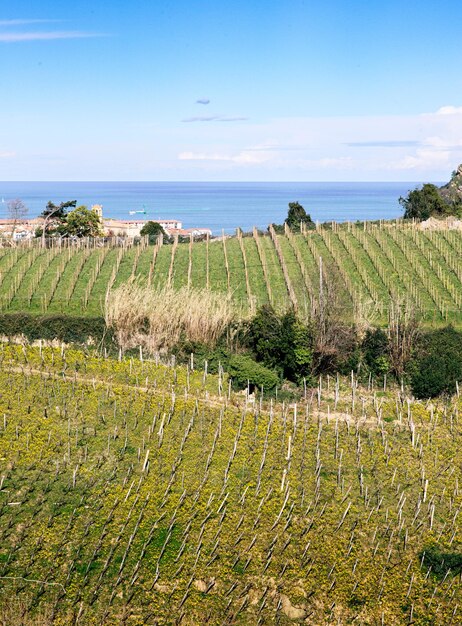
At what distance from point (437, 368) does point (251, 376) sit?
15.2 ft

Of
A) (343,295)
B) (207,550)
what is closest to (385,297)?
(343,295)

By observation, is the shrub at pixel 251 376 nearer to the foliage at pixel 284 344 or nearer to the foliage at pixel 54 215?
the foliage at pixel 284 344

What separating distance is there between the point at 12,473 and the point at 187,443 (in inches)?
135

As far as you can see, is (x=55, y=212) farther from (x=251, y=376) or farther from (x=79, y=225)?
(x=251, y=376)

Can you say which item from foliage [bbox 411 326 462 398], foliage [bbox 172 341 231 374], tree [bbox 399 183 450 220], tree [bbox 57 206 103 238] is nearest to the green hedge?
Answer: foliage [bbox 172 341 231 374]

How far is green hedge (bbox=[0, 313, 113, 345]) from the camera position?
21.5 m

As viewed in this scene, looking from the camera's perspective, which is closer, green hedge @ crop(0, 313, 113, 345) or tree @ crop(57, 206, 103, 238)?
green hedge @ crop(0, 313, 113, 345)

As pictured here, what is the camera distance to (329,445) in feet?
48.3

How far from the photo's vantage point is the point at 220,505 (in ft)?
39.8

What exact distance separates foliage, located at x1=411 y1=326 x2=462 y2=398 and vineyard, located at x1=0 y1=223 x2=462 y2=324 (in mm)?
3769

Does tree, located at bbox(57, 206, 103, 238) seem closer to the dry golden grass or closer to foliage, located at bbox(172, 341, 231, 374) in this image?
the dry golden grass

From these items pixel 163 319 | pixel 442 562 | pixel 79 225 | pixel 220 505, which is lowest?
pixel 442 562

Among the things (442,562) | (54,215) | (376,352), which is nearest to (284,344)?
(376,352)

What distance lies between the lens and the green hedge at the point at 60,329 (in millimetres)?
21516
